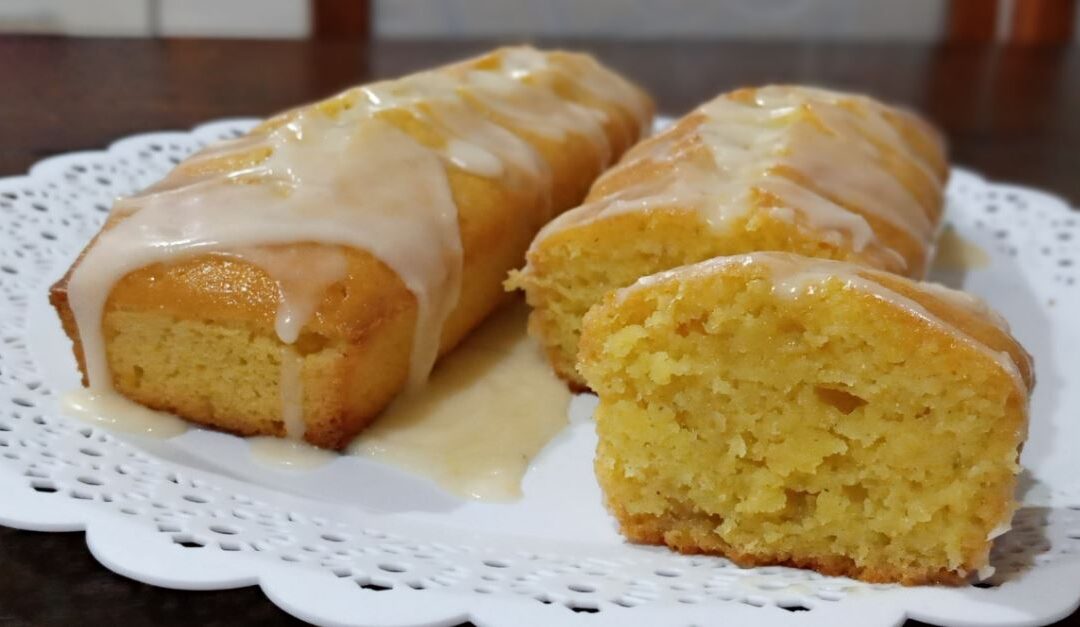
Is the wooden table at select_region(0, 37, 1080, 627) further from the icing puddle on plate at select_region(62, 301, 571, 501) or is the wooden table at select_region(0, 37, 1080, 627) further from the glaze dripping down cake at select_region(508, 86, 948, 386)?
the glaze dripping down cake at select_region(508, 86, 948, 386)

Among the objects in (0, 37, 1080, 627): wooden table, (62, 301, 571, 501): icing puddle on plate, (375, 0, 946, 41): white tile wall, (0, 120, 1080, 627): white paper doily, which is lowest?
(62, 301, 571, 501): icing puddle on plate

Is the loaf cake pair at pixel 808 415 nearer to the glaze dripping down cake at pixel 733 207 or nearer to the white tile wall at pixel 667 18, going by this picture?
the glaze dripping down cake at pixel 733 207

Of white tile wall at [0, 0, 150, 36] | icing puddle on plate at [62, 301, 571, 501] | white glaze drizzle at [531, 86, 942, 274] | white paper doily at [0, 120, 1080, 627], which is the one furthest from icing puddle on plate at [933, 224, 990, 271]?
white tile wall at [0, 0, 150, 36]

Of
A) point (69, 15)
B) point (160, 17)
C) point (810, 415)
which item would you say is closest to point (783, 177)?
point (810, 415)

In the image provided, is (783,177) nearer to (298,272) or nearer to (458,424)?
(458,424)

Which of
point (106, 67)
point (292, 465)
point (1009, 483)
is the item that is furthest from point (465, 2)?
point (1009, 483)

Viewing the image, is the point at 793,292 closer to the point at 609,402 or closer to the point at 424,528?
the point at 609,402

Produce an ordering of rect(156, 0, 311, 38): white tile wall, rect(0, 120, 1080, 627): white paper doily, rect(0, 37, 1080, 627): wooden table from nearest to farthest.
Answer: rect(0, 120, 1080, 627): white paper doily
rect(0, 37, 1080, 627): wooden table
rect(156, 0, 311, 38): white tile wall

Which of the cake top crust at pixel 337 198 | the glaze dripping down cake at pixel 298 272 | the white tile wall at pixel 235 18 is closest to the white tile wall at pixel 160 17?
the white tile wall at pixel 235 18
